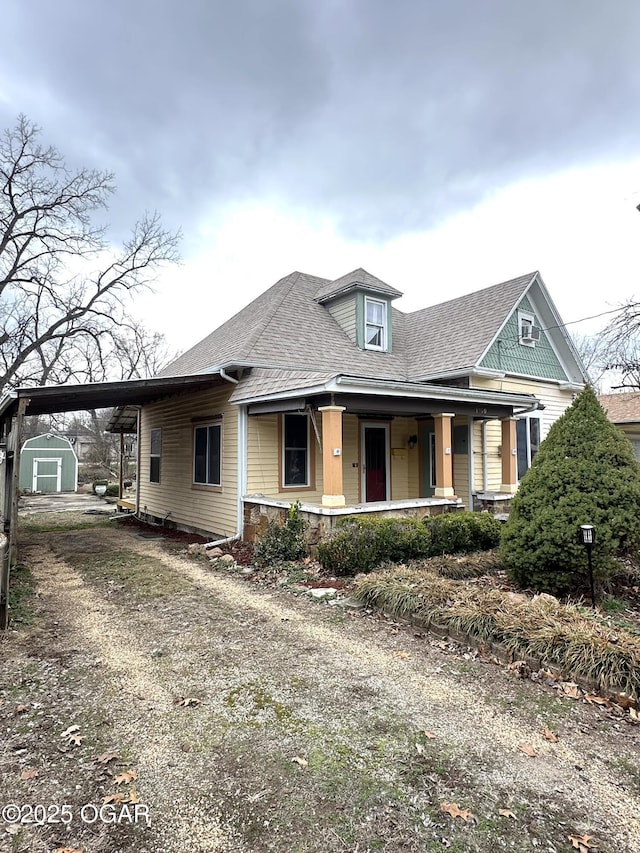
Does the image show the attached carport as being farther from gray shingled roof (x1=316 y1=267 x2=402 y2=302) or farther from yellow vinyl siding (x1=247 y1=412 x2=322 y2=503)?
gray shingled roof (x1=316 y1=267 x2=402 y2=302)

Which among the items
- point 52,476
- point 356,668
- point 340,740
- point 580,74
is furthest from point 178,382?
point 52,476

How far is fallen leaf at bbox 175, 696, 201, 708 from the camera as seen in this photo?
351cm

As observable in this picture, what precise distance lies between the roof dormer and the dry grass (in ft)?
25.9

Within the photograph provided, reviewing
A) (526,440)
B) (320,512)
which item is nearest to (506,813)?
(320,512)

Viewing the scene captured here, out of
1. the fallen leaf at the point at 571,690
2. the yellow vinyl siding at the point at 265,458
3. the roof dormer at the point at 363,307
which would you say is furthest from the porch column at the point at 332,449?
the roof dormer at the point at 363,307

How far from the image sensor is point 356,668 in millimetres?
4133

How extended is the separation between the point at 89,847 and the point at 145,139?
1332cm

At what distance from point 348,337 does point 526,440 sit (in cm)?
566

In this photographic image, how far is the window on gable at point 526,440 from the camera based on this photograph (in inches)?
523

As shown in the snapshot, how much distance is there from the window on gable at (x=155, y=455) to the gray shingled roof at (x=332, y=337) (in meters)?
1.94

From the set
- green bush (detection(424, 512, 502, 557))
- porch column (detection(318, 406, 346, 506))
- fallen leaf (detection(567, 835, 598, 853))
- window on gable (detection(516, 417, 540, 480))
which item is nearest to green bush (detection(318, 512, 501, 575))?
green bush (detection(424, 512, 502, 557))

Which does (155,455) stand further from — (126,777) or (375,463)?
(126,777)

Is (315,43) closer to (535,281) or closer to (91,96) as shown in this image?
(91,96)

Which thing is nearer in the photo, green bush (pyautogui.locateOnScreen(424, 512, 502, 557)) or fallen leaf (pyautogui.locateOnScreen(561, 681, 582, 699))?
fallen leaf (pyautogui.locateOnScreen(561, 681, 582, 699))
